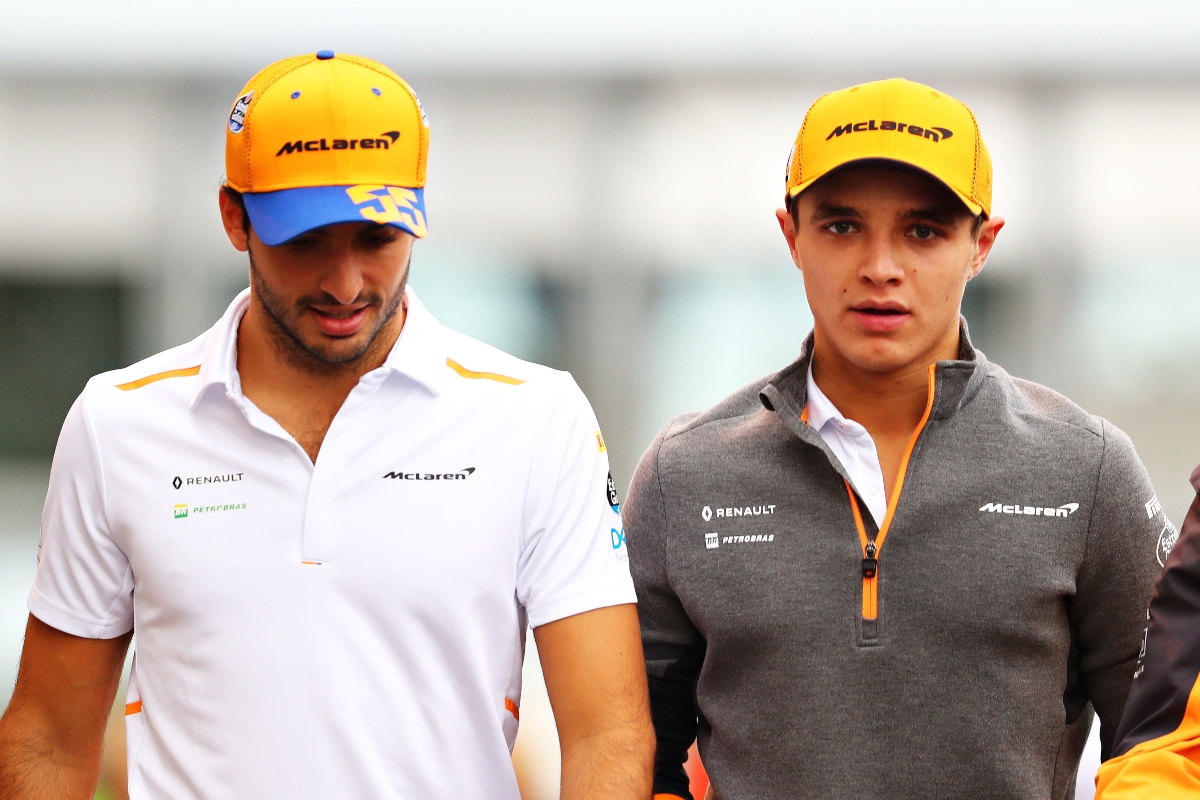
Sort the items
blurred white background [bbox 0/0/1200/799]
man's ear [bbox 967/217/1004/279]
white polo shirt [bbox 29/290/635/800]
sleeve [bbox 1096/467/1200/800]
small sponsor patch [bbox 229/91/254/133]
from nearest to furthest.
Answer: sleeve [bbox 1096/467/1200/800] → white polo shirt [bbox 29/290/635/800] → small sponsor patch [bbox 229/91/254/133] → man's ear [bbox 967/217/1004/279] → blurred white background [bbox 0/0/1200/799]

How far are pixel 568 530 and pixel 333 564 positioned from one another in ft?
1.04

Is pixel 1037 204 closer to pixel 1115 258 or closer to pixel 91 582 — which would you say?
pixel 1115 258

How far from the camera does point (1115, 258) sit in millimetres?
4555

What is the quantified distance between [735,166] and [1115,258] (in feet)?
4.60

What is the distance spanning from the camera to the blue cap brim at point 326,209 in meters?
1.66

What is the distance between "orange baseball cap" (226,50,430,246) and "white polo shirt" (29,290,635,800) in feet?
0.74

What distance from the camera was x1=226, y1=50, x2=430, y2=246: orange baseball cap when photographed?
5.51 feet

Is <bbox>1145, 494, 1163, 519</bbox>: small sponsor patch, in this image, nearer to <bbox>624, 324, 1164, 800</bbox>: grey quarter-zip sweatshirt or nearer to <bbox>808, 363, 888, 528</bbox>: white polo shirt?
<bbox>624, 324, 1164, 800</bbox>: grey quarter-zip sweatshirt

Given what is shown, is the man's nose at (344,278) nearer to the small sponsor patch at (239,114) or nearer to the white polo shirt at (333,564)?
the white polo shirt at (333,564)

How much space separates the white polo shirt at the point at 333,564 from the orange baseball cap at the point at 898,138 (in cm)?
50

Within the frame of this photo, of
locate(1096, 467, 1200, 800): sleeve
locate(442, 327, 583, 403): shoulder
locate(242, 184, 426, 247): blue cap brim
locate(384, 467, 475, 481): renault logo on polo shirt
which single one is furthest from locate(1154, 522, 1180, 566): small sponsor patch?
locate(242, 184, 426, 247): blue cap brim

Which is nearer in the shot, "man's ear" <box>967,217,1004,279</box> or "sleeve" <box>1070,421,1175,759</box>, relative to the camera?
"sleeve" <box>1070,421,1175,759</box>

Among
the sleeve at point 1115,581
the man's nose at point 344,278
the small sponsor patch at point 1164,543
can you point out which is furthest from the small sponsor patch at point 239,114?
the small sponsor patch at point 1164,543

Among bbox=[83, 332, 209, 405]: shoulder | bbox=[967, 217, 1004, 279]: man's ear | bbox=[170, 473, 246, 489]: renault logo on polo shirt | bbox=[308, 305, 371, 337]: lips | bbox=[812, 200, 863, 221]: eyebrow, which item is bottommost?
bbox=[170, 473, 246, 489]: renault logo on polo shirt
